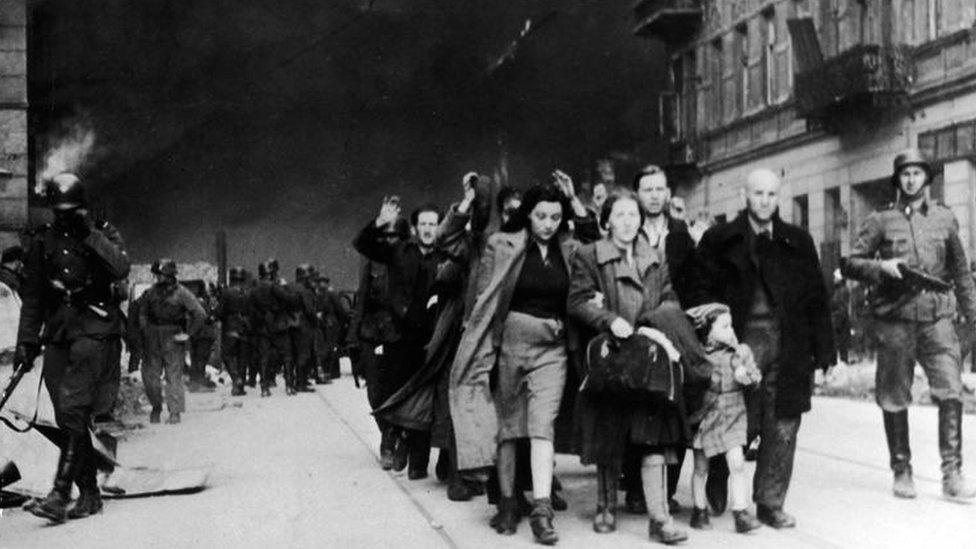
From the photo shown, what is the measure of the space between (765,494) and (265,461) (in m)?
5.28

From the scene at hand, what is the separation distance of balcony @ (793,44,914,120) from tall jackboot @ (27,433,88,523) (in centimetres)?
1969

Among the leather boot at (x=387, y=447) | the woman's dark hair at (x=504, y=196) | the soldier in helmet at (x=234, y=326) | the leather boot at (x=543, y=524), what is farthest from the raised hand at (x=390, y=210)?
the soldier in helmet at (x=234, y=326)

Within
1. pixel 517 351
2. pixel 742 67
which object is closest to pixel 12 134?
pixel 517 351

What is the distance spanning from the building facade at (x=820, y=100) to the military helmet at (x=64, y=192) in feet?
57.3

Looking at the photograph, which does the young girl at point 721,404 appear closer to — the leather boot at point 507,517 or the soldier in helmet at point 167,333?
the leather boot at point 507,517

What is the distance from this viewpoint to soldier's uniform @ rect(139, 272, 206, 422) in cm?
1678

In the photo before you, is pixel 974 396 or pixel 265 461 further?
pixel 974 396

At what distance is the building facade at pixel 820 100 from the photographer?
23.5 metres

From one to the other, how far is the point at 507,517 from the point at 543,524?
464 millimetres

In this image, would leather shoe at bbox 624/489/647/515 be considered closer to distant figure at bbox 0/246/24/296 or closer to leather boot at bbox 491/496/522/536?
leather boot at bbox 491/496/522/536

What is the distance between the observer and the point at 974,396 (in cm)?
1592

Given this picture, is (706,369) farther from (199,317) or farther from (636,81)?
(636,81)

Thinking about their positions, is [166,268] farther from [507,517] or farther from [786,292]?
[786,292]

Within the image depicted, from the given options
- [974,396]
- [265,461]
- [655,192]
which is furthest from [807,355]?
[974,396]
